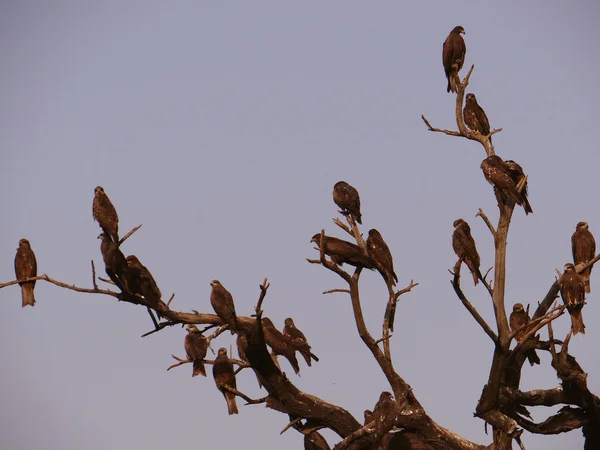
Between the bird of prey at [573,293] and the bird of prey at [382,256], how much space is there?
2.02 metres

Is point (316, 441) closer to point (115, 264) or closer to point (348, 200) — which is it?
point (348, 200)

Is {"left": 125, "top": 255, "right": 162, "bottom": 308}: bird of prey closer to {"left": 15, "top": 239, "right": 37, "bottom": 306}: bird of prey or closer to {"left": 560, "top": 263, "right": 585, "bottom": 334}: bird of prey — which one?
{"left": 15, "top": 239, "right": 37, "bottom": 306}: bird of prey

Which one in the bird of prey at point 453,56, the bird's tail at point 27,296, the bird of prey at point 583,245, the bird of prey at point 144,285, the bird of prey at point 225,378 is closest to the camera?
the bird of prey at point 144,285

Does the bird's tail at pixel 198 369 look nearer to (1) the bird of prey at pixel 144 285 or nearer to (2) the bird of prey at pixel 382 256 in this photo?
(1) the bird of prey at pixel 144 285

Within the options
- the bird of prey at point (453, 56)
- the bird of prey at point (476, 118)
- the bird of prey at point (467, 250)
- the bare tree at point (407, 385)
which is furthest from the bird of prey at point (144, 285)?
the bird of prey at point (453, 56)

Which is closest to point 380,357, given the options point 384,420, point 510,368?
point 384,420

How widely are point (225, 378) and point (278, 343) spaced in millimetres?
802

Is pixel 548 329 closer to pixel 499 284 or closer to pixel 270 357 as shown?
pixel 499 284

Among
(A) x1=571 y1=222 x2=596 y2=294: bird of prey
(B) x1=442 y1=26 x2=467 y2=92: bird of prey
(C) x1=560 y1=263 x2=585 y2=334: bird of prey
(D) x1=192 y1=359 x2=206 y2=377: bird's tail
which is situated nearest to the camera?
(C) x1=560 y1=263 x2=585 y2=334: bird of prey

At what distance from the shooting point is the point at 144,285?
42.4 ft

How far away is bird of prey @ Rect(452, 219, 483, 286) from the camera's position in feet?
46.4

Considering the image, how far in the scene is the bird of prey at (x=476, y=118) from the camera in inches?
582

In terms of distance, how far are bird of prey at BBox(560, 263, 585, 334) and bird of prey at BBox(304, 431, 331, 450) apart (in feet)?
11.1

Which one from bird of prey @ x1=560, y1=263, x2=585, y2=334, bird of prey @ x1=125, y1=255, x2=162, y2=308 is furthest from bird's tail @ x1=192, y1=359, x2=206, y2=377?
bird of prey @ x1=560, y1=263, x2=585, y2=334
